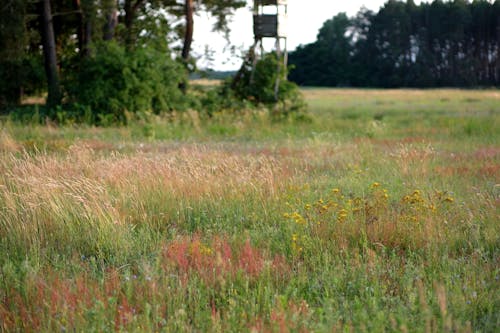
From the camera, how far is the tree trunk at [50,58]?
21.3 metres

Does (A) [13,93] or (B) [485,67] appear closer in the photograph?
(A) [13,93]

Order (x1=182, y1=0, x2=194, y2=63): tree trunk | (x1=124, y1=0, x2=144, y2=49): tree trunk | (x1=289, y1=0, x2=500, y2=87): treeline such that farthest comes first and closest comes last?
(x1=289, y1=0, x2=500, y2=87): treeline
(x1=124, y1=0, x2=144, y2=49): tree trunk
(x1=182, y1=0, x2=194, y2=63): tree trunk

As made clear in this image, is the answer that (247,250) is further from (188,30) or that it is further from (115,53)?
(188,30)

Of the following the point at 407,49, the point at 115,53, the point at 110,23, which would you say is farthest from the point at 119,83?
the point at 407,49

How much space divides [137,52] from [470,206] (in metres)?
15.8

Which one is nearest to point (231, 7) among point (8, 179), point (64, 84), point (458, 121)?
point (64, 84)

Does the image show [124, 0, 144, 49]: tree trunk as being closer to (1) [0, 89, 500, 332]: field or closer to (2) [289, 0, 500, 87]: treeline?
(1) [0, 89, 500, 332]: field

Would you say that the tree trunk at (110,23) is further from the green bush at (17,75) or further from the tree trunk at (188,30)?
the green bush at (17,75)

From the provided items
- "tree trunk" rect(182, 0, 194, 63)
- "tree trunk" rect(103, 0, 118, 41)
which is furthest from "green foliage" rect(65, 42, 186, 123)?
"tree trunk" rect(182, 0, 194, 63)

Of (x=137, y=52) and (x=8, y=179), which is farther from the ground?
(x=137, y=52)

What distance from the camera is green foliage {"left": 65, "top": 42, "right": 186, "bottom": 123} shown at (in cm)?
2003

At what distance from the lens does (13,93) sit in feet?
98.1

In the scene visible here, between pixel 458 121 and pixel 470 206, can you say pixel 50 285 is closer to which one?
pixel 470 206

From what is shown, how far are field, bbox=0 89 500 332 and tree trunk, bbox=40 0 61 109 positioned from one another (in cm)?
1193
